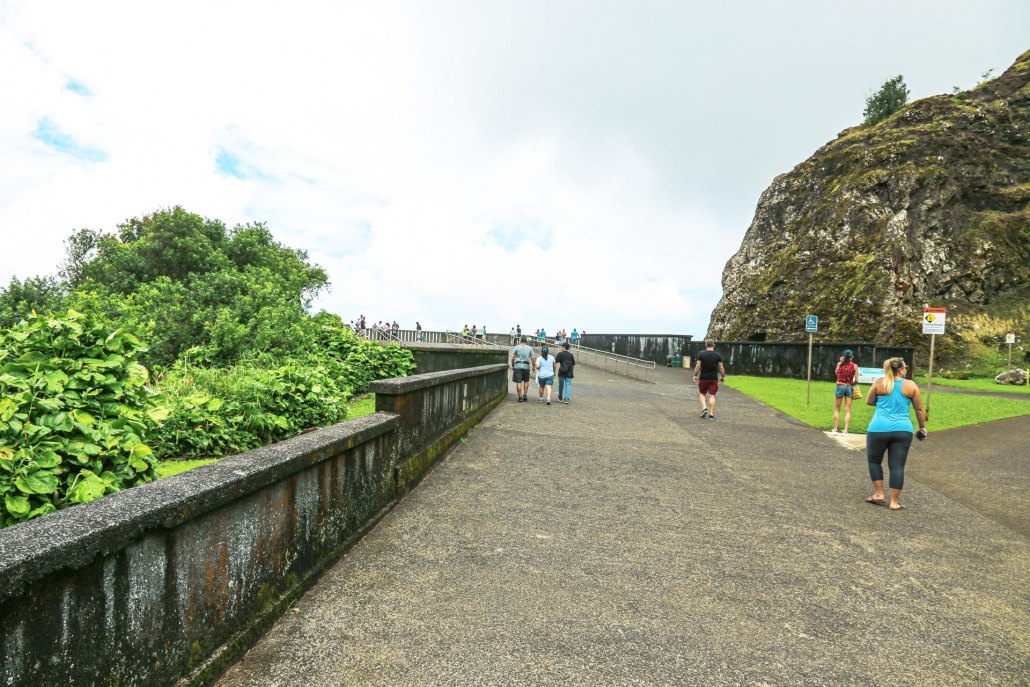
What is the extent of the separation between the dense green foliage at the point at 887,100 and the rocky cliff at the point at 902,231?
46.7ft

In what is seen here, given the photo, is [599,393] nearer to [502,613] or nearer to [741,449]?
[741,449]

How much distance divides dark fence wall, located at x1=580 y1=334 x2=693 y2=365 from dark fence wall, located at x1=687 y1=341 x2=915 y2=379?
13.3ft

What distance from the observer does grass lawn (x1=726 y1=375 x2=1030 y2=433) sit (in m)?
14.6

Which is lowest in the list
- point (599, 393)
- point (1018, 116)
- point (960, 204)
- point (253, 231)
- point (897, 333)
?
point (599, 393)

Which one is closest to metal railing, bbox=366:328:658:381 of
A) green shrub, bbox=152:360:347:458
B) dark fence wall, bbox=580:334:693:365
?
dark fence wall, bbox=580:334:693:365

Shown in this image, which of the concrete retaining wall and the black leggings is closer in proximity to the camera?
the concrete retaining wall

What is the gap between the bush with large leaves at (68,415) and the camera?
156 inches

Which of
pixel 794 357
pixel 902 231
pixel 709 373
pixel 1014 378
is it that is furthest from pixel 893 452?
pixel 902 231

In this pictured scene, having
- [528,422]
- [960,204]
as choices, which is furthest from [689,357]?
[528,422]

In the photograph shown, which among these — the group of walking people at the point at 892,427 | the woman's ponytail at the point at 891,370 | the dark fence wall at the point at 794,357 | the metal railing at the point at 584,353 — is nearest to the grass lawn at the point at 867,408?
the group of walking people at the point at 892,427

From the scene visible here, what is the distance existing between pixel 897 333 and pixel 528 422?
110ft

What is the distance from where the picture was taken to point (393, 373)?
1794 cm

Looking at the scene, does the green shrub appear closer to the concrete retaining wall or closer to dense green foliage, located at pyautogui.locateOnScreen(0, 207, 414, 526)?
dense green foliage, located at pyautogui.locateOnScreen(0, 207, 414, 526)

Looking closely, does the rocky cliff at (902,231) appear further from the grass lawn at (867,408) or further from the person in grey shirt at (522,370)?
the person in grey shirt at (522,370)
